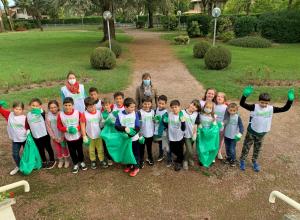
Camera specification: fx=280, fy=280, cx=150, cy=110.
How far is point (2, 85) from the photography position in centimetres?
1155

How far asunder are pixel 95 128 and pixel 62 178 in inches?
43.6

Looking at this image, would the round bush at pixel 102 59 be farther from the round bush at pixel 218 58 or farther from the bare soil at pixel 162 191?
the bare soil at pixel 162 191

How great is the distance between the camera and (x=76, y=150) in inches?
211

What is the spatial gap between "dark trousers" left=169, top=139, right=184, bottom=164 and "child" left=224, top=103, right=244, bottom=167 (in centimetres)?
91

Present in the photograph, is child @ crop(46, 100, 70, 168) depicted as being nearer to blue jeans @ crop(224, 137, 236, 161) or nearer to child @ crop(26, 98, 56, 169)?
child @ crop(26, 98, 56, 169)

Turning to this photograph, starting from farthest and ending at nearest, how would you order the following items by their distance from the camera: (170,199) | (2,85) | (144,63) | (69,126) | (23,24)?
(23,24) → (144,63) → (2,85) → (69,126) → (170,199)

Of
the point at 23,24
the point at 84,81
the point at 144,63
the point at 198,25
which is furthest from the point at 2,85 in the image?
the point at 23,24

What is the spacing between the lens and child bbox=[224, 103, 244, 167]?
17.0 ft

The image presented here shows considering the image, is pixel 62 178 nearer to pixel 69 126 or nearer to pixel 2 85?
pixel 69 126

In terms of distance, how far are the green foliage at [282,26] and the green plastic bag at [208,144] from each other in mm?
23388

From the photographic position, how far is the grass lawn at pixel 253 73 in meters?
10.6

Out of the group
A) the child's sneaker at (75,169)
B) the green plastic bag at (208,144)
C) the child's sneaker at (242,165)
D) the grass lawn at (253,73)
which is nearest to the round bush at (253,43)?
the grass lawn at (253,73)

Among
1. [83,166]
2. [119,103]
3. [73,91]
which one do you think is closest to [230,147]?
[119,103]

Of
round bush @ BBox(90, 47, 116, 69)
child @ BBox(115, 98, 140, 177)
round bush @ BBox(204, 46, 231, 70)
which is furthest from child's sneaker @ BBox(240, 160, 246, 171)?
round bush @ BBox(90, 47, 116, 69)
